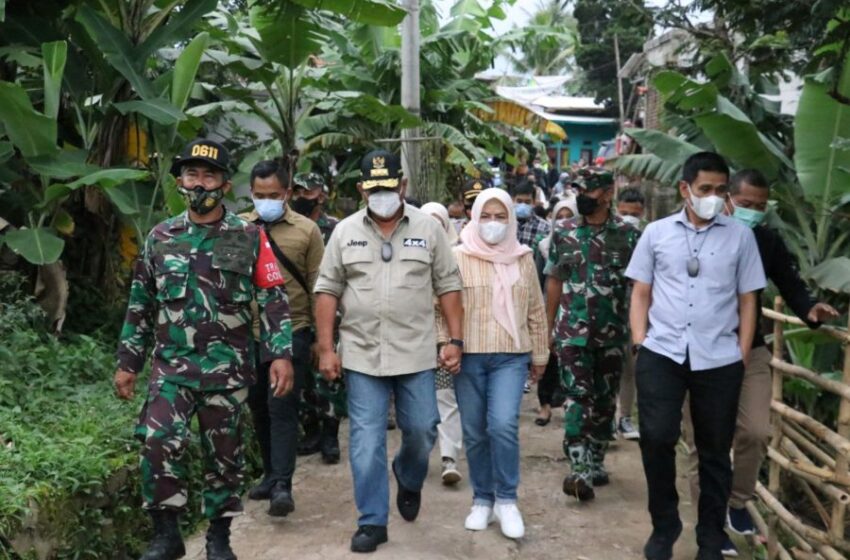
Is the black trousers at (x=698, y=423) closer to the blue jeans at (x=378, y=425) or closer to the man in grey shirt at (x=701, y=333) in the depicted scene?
the man in grey shirt at (x=701, y=333)

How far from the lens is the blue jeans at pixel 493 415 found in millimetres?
4984

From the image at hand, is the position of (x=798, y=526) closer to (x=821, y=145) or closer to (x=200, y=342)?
(x=821, y=145)

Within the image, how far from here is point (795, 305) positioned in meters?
4.43

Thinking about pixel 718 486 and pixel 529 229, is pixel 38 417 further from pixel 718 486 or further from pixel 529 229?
pixel 529 229

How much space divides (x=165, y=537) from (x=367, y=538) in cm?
98

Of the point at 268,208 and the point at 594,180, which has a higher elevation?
the point at 594,180

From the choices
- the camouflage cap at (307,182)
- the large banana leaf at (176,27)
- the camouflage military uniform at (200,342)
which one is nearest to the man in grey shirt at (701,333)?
the camouflage military uniform at (200,342)

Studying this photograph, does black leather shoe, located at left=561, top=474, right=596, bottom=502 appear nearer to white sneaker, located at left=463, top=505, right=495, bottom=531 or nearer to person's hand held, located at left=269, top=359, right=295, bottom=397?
white sneaker, located at left=463, top=505, right=495, bottom=531

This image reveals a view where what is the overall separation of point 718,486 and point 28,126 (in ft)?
15.2

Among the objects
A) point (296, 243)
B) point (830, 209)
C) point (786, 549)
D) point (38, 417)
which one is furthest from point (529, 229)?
point (38, 417)

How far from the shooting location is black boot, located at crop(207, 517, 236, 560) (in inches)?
173

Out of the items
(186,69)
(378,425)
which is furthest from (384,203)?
(186,69)

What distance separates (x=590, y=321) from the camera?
5699 millimetres

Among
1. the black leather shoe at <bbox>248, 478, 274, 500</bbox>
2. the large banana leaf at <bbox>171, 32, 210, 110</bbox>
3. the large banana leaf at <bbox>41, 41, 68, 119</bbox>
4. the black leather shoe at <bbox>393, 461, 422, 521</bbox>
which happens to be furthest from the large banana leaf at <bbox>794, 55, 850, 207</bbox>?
the large banana leaf at <bbox>41, 41, 68, 119</bbox>
